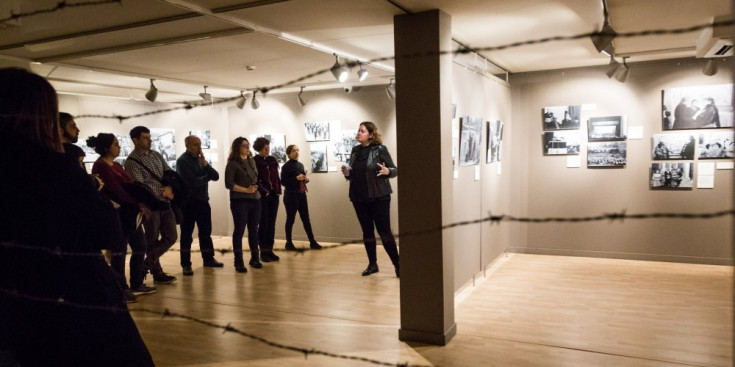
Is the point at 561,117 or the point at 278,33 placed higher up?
the point at 278,33

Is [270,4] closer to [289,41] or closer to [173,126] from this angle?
[289,41]

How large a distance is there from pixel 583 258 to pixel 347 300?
3902 mm

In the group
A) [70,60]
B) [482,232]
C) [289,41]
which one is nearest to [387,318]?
[482,232]

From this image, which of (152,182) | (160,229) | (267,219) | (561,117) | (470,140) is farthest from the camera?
(267,219)

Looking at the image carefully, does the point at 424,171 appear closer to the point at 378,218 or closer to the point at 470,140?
the point at 470,140

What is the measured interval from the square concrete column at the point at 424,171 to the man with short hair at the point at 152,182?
305cm

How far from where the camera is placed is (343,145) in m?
8.69

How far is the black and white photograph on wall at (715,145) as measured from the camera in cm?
639

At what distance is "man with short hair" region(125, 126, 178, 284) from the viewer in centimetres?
549

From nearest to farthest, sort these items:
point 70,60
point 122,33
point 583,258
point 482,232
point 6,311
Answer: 1. point 6,311
2. point 122,33
3. point 70,60
4. point 482,232
5. point 583,258

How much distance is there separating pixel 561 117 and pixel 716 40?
2533mm

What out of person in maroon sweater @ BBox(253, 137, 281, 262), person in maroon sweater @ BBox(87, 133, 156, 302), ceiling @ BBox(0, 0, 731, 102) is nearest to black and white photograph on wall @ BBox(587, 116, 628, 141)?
ceiling @ BBox(0, 0, 731, 102)

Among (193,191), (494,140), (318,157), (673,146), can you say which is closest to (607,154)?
(673,146)

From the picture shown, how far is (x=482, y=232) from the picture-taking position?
6277mm
